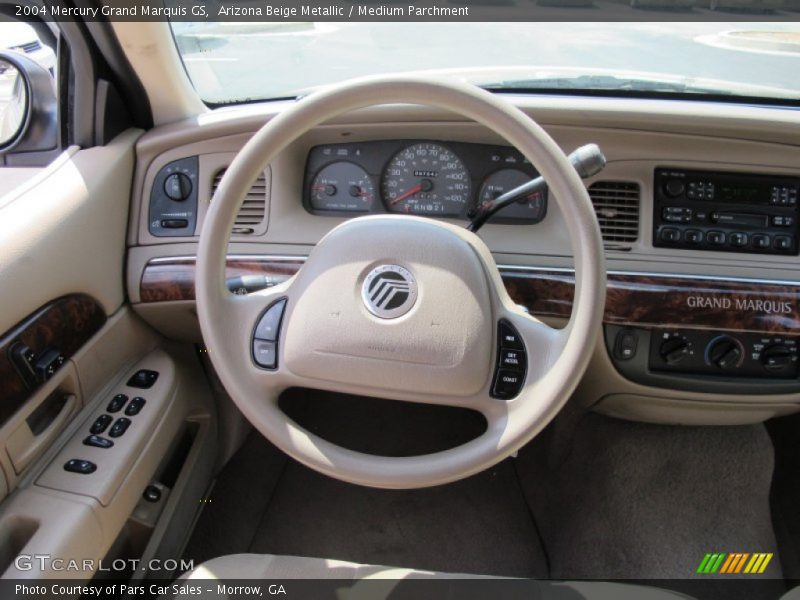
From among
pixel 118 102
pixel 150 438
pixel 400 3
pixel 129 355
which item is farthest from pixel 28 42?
pixel 150 438

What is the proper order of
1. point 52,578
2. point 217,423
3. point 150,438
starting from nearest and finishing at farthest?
point 52,578, point 150,438, point 217,423

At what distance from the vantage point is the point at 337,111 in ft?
3.23

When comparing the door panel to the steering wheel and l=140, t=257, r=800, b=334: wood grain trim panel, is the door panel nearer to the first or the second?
the steering wheel

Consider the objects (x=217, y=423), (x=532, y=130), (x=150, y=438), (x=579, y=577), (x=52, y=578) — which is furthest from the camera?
(x=217, y=423)

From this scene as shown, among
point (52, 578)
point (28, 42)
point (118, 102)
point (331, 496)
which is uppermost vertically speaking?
point (28, 42)

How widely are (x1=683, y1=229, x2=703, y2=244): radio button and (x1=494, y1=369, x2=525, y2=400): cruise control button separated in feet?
2.33


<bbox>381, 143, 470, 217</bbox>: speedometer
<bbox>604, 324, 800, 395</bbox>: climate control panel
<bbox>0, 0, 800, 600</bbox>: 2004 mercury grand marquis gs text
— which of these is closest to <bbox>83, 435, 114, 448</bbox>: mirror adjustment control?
<bbox>0, 0, 800, 600</bbox>: 2004 mercury grand marquis gs text

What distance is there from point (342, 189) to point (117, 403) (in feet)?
2.45

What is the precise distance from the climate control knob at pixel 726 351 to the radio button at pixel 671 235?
0.26 metres

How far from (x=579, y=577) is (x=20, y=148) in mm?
1901

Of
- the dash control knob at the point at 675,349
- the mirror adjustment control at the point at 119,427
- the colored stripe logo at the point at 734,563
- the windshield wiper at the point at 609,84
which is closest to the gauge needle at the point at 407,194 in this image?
the windshield wiper at the point at 609,84

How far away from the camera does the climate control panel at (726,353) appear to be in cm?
148

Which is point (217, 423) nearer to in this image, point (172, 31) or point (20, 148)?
point (20, 148)

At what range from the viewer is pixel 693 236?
58.1 inches
